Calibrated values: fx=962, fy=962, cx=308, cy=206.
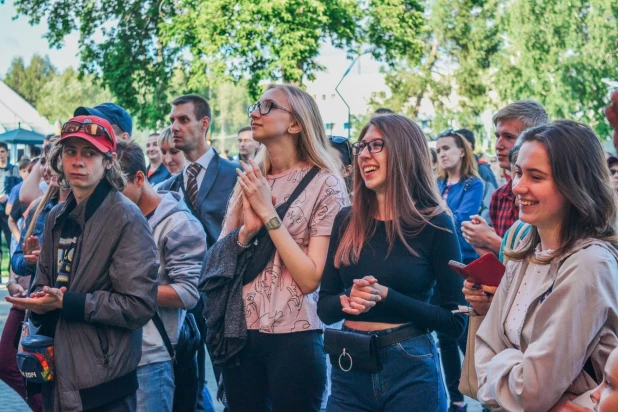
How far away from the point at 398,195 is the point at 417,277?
370 millimetres

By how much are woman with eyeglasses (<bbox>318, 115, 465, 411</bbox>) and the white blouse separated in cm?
68

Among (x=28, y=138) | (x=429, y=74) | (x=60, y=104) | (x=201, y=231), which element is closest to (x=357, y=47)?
(x=28, y=138)

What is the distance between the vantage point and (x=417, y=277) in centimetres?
400

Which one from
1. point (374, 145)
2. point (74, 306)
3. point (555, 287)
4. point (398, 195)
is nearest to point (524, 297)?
point (555, 287)

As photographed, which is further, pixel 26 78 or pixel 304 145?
pixel 26 78

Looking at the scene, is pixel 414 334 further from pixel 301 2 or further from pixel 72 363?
pixel 301 2

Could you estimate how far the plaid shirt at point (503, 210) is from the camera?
5.37 meters

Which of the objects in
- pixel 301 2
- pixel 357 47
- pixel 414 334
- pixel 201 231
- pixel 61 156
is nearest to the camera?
pixel 414 334

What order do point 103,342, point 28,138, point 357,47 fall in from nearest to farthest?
point 103,342
point 28,138
point 357,47

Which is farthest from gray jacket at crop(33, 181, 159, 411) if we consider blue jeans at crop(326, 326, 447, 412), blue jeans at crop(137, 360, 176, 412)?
blue jeans at crop(326, 326, 447, 412)

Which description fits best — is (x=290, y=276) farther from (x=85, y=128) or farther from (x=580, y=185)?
(x=580, y=185)

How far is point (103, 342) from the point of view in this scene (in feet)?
14.0

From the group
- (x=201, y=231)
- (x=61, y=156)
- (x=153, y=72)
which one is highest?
(x=153, y=72)

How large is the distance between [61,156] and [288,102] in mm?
1138
